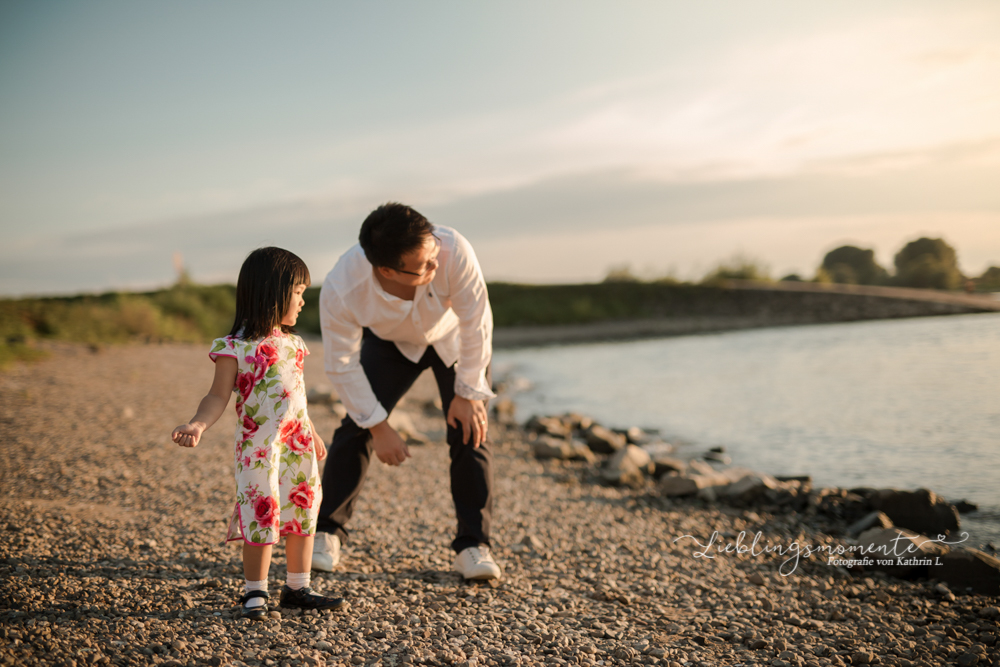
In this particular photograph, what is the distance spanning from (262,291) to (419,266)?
0.59m

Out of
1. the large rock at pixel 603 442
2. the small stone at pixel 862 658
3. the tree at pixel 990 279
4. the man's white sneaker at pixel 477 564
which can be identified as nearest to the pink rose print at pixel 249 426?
the man's white sneaker at pixel 477 564

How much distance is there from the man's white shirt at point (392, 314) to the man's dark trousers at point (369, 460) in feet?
0.56

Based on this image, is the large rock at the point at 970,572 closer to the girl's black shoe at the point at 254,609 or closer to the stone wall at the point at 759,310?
the girl's black shoe at the point at 254,609

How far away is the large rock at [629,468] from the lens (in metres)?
5.03

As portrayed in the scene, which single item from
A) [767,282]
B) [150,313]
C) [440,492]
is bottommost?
[440,492]

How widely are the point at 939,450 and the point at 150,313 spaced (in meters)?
15.5

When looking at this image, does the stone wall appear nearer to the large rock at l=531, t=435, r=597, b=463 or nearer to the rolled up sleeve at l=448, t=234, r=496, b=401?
the large rock at l=531, t=435, r=597, b=463

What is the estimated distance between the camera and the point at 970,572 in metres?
3.08

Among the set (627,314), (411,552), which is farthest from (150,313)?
(627,314)

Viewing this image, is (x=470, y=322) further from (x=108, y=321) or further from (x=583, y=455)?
(x=108, y=321)

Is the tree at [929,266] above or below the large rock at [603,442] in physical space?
above

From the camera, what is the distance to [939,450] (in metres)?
5.74

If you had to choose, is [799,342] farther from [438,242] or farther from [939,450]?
[438,242]

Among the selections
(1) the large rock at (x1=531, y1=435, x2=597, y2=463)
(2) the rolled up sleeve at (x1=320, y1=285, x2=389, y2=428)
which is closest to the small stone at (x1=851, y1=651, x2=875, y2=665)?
(2) the rolled up sleeve at (x1=320, y1=285, x2=389, y2=428)
